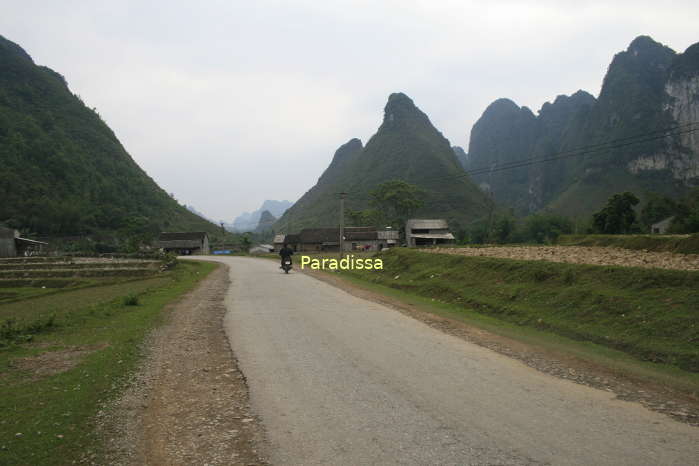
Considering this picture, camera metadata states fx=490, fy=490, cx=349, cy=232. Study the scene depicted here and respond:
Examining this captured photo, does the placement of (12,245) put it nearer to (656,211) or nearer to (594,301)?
(594,301)

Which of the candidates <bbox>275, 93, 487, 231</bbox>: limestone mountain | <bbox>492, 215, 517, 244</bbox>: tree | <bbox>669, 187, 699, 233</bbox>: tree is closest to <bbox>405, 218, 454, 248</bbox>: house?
<bbox>492, 215, 517, 244</bbox>: tree

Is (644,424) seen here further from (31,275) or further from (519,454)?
(31,275)

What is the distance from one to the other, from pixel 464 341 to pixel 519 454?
5.74 meters

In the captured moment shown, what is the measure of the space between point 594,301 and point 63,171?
4628 inches

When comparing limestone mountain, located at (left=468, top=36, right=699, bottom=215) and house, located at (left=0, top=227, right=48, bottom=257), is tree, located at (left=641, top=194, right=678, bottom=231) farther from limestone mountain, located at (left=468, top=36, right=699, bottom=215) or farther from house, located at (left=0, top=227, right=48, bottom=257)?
house, located at (left=0, top=227, right=48, bottom=257)

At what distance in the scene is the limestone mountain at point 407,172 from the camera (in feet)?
431

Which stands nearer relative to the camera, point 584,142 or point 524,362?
point 524,362

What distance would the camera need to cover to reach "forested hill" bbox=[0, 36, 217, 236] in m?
90.4

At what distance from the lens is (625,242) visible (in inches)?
871

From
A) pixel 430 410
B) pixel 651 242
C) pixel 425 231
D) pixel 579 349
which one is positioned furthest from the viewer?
pixel 425 231

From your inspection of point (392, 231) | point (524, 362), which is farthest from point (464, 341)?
point (392, 231)

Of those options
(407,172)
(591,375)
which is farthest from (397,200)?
(591,375)

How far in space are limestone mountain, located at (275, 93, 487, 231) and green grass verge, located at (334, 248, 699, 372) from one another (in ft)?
294

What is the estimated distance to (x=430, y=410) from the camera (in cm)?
579
